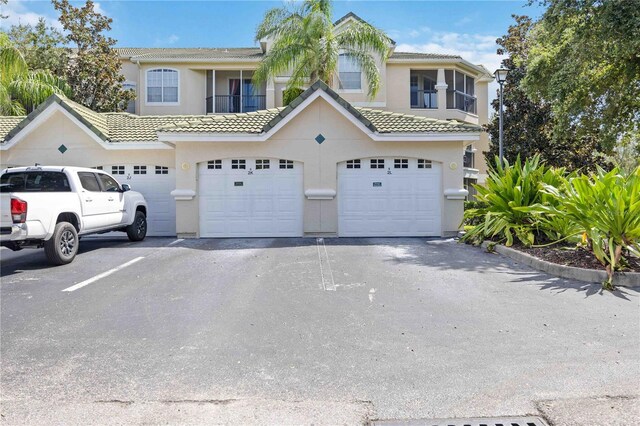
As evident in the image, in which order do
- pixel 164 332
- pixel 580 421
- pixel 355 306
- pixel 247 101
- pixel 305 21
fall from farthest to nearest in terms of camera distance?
pixel 247 101 < pixel 305 21 < pixel 355 306 < pixel 164 332 < pixel 580 421

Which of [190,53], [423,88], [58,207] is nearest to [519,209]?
[58,207]

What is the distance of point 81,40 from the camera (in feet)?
78.1

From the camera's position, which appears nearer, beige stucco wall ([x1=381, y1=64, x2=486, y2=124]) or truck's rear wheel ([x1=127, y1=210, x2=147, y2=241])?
truck's rear wheel ([x1=127, y1=210, x2=147, y2=241])

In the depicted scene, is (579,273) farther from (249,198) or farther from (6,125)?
(6,125)

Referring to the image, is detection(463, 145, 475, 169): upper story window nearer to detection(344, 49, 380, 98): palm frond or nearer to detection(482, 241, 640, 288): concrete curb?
Answer: detection(344, 49, 380, 98): palm frond

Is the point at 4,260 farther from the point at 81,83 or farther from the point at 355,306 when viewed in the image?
the point at 81,83

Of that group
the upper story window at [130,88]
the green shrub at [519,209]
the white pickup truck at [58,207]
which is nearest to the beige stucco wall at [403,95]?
the green shrub at [519,209]

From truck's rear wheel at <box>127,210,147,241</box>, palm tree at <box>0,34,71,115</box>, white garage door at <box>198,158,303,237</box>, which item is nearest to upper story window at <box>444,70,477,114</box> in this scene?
white garage door at <box>198,158,303,237</box>

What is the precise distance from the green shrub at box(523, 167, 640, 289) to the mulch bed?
0.18m

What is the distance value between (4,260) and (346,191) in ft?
29.7

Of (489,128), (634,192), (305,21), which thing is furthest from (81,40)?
(634,192)

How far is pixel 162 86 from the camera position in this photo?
24969 millimetres

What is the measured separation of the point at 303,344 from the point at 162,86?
2299cm

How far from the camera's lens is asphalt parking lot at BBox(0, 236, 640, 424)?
372 centimetres
